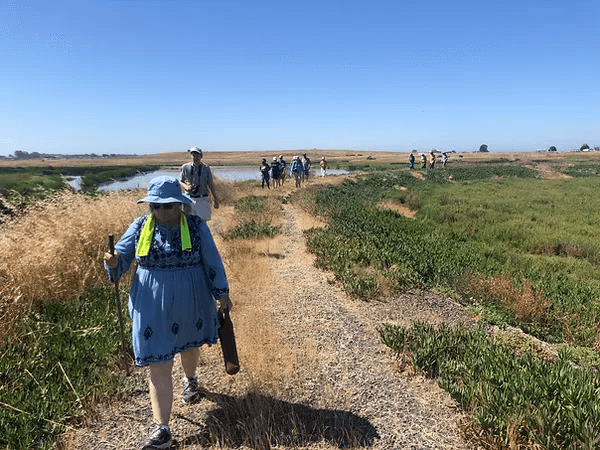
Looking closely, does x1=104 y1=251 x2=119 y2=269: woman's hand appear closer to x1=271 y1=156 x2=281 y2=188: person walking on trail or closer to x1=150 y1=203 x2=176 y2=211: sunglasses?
x1=150 y1=203 x2=176 y2=211: sunglasses

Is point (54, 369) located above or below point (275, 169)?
below

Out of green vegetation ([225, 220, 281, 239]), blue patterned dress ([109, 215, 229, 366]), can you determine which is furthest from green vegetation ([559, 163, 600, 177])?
blue patterned dress ([109, 215, 229, 366])

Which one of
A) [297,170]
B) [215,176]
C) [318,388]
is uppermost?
[297,170]

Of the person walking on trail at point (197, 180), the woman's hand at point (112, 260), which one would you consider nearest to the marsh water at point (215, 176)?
the person walking on trail at point (197, 180)

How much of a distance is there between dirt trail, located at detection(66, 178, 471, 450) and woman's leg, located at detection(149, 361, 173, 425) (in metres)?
0.34

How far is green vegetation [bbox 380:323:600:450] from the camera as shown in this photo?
2902 millimetres

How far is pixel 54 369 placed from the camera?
163 inches

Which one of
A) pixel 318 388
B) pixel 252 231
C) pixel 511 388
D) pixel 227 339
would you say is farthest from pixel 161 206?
pixel 252 231

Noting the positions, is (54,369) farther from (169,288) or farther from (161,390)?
(169,288)

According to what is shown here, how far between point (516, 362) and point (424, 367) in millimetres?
954

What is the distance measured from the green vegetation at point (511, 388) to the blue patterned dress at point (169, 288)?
2.51 m

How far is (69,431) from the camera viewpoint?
3.38 m

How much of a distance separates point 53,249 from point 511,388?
21.6ft

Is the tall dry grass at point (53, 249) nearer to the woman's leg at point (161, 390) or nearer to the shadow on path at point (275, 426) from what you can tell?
the woman's leg at point (161, 390)
